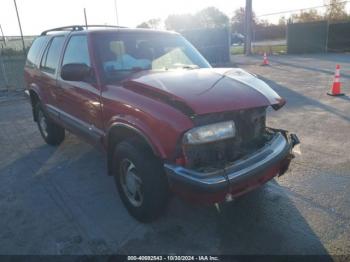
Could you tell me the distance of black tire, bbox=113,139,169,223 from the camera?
9.64 feet

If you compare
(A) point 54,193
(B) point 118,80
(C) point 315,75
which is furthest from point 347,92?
(A) point 54,193

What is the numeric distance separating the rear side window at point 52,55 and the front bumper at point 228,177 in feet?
9.83

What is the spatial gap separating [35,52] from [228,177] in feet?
15.4

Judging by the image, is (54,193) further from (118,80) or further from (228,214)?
(228,214)

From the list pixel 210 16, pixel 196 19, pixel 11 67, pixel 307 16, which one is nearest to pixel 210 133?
pixel 11 67

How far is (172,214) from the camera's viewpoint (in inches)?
136

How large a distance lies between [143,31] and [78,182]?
2.22 meters

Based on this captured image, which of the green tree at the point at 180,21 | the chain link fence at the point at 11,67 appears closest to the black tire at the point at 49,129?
the chain link fence at the point at 11,67

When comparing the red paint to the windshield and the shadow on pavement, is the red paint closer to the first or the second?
the windshield

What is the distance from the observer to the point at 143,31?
13.7ft

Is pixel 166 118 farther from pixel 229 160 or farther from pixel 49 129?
pixel 49 129

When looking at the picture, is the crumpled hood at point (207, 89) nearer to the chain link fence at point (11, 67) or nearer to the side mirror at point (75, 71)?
the side mirror at point (75, 71)

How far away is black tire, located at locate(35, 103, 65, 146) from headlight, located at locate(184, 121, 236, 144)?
3.68 metres

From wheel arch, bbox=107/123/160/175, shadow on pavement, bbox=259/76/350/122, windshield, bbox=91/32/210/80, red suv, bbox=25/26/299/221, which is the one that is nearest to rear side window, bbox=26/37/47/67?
red suv, bbox=25/26/299/221
